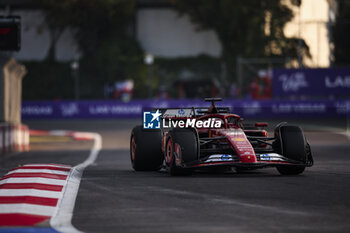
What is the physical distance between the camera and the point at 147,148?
12984 millimetres

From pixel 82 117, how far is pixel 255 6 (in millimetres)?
17526

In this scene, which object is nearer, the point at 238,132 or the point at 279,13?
the point at 238,132

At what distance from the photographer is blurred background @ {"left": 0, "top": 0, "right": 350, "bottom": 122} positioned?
2192 inches

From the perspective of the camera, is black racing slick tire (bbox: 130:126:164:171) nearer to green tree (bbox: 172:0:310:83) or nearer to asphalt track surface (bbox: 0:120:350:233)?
asphalt track surface (bbox: 0:120:350:233)

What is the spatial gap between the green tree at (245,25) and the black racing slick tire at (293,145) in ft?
134

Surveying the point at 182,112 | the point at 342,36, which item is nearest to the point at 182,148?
the point at 182,112

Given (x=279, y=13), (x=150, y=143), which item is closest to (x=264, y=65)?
(x=279, y=13)

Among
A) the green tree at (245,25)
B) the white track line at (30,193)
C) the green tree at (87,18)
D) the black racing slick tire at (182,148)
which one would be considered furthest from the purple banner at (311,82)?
the white track line at (30,193)

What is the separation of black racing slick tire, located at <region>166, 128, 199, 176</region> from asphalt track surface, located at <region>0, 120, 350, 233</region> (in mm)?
181

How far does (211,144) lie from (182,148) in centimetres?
96

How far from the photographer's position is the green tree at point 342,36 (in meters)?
68.4

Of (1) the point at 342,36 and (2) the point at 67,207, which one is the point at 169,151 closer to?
(2) the point at 67,207

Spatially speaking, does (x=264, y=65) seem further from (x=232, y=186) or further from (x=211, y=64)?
(x=232, y=186)

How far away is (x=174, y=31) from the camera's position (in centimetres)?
6575
